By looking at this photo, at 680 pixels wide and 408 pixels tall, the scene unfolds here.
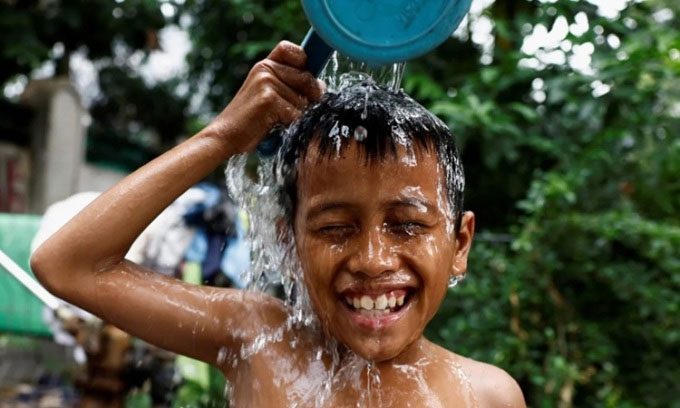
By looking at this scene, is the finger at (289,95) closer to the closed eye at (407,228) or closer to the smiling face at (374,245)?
the smiling face at (374,245)

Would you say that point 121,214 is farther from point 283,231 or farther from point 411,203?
point 411,203

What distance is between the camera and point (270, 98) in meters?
1.56

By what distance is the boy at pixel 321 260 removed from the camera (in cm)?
148

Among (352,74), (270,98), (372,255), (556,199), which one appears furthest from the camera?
(556,199)

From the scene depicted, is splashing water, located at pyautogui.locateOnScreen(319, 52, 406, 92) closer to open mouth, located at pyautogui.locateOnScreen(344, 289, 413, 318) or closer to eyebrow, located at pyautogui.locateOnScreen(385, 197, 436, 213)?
eyebrow, located at pyautogui.locateOnScreen(385, 197, 436, 213)

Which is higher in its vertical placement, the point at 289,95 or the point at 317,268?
the point at 289,95

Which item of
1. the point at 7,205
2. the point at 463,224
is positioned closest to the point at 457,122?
the point at 463,224

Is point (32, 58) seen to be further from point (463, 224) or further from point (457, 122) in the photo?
point (463, 224)

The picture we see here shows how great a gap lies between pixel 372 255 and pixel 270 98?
1.25ft

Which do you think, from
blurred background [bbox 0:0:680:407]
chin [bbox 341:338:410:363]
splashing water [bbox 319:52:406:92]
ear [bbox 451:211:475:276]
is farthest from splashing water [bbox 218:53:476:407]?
blurred background [bbox 0:0:680:407]

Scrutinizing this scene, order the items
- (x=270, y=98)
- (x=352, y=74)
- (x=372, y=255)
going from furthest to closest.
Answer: (x=352, y=74), (x=270, y=98), (x=372, y=255)

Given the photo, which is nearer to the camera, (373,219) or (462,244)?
(373,219)

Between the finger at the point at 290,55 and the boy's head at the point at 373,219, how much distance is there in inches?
3.9

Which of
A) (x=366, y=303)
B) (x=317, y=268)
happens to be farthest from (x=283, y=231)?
(x=366, y=303)
